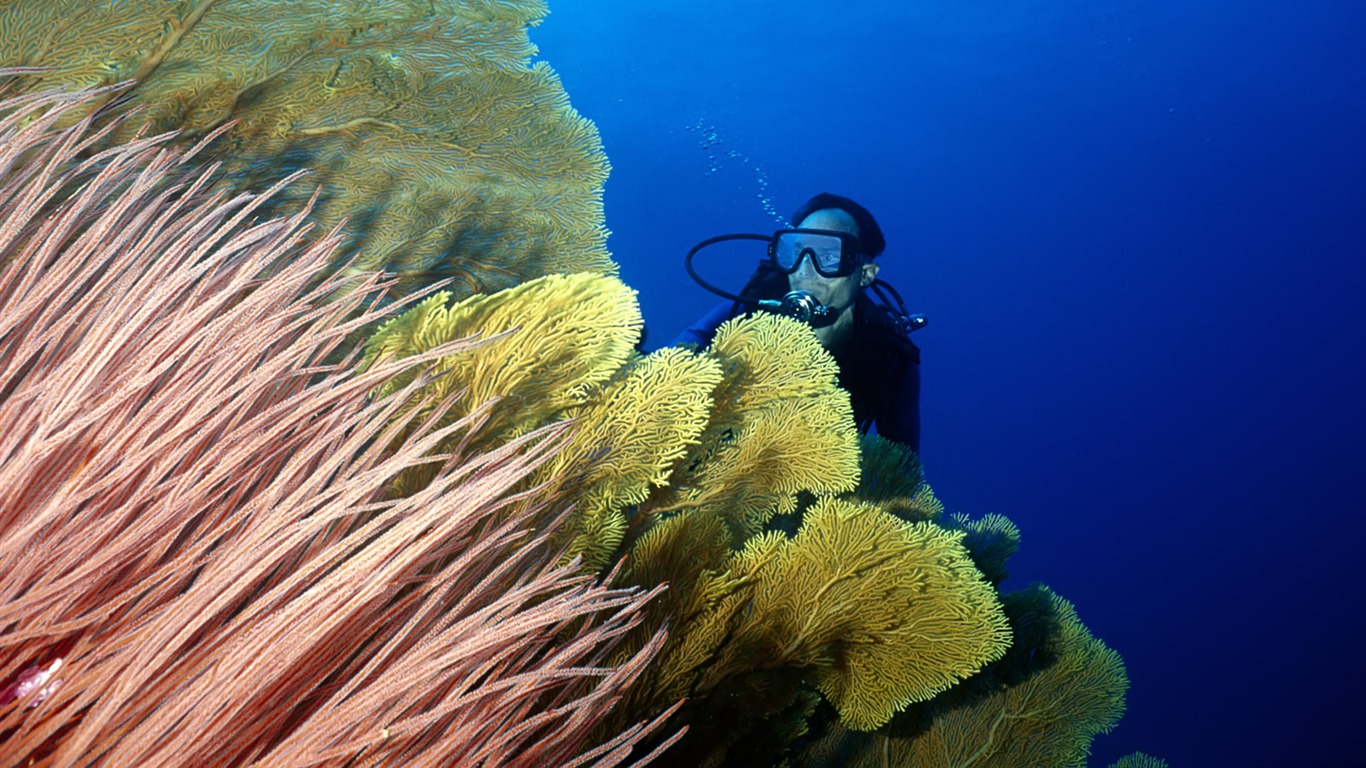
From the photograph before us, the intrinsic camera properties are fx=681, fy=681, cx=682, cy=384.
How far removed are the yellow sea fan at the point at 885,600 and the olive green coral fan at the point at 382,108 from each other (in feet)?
5.47

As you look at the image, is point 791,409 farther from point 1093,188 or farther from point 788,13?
point 1093,188

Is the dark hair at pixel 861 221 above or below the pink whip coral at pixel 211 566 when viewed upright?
above

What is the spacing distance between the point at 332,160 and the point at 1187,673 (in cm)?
5581

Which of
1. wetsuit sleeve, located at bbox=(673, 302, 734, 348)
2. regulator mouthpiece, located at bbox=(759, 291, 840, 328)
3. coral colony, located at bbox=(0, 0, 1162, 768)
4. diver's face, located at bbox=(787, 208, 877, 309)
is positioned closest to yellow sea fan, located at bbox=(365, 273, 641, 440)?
coral colony, located at bbox=(0, 0, 1162, 768)

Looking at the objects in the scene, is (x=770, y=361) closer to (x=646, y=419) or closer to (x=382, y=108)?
(x=646, y=419)

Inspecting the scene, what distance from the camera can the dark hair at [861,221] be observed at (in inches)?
206

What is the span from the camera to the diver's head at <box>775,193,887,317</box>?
16.4ft

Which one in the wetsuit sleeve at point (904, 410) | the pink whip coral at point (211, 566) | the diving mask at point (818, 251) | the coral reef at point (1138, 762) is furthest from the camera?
the wetsuit sleeve at point (904, 410)

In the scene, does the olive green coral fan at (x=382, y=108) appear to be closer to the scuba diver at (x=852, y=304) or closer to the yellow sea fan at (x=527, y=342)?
the yellow sea fan at (x=527, y=342)

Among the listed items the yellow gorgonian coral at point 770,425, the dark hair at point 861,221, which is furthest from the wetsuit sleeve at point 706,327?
the yellow gorgonian coral at point 770,425

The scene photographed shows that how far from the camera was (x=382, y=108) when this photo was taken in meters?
2.62

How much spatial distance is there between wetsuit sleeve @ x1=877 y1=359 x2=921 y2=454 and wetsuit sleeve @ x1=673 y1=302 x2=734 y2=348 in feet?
4.71

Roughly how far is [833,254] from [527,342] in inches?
158

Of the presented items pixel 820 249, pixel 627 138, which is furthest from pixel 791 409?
pixel 627 138
